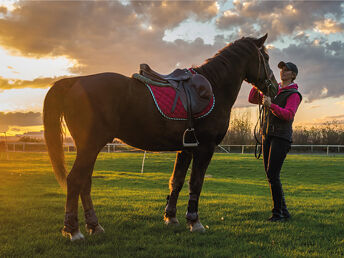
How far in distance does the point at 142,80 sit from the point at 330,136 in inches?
1414

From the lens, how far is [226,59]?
475 centimetres

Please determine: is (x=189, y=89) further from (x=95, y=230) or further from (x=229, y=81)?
(x=95, y=230)

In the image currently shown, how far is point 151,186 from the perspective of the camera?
37.8 ft

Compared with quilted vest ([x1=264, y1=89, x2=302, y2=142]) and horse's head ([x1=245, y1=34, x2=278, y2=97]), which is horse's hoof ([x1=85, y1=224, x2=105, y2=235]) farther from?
horse's head ([x1=245, y1=34, x2=278, y2=97])

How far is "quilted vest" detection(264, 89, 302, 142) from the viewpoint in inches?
197

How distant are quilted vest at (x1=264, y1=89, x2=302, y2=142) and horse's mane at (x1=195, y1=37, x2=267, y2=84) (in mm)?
947

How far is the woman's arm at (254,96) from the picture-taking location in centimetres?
545

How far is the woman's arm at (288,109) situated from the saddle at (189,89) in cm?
119

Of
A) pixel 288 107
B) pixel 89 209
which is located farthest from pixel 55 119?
pixel 288 107

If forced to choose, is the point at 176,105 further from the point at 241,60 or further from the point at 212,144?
the point at 241,60

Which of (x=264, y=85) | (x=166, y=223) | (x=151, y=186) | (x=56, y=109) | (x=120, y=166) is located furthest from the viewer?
(x=120, y=166)

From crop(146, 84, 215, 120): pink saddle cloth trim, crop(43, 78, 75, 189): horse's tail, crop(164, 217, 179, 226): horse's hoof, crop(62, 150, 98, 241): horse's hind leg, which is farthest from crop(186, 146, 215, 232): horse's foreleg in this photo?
crop(43, 78, 75, 189): horse's tail

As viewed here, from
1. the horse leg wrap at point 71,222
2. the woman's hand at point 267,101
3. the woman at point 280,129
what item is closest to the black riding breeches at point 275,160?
the woman at point 280,129

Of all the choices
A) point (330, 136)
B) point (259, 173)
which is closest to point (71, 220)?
point (259, 173)
